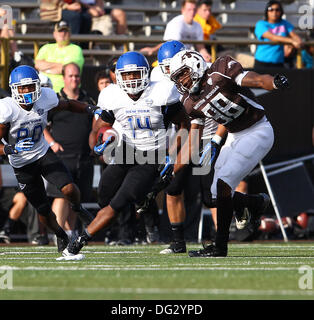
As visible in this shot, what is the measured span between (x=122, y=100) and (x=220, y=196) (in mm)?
1396

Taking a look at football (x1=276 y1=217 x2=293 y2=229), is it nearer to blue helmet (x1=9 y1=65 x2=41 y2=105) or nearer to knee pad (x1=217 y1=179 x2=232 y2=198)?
blue helmet (x1=9 y1=65 x2=41 y2=105)

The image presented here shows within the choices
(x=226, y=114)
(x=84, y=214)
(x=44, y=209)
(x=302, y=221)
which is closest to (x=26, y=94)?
(x=44, y=209)

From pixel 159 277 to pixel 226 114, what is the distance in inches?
83.6

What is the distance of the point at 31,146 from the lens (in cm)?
810

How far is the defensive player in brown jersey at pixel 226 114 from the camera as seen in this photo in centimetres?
696

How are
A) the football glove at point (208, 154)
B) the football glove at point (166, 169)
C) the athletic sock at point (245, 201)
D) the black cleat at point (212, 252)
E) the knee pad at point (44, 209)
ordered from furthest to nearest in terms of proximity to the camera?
the knee pad at point (44, 209) < the football glove at point (166, 169) < the football glove at point (208, 154) < the athletic sock at point (245, 201) < the black cleat at point (212, 252)

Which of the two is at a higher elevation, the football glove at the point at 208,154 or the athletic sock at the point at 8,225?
the football glove at the point at 208,154

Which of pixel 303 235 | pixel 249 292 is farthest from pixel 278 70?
pixel 249 292

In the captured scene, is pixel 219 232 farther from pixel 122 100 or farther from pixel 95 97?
pixel 95 97

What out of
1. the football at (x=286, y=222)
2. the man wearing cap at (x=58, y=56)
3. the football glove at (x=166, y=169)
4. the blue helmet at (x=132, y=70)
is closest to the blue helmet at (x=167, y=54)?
the blue helmet at (x=132, y=70)

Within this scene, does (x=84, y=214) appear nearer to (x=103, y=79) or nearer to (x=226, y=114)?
(x=226, y=114)

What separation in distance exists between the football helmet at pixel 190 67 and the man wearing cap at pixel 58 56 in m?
4.14

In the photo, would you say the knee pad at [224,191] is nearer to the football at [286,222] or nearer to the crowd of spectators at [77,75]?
the crowd of spectators at [77,75]

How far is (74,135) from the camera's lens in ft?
35.5
